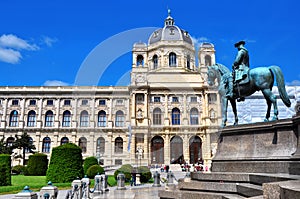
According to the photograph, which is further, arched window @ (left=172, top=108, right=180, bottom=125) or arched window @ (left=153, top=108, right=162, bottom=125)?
arched window @ (left=172, top=108, right=180, bottom=125)

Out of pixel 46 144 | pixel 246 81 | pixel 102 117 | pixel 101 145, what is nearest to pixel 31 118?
pixel 46 144

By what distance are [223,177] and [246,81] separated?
3477 millimetres

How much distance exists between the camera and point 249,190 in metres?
6.14

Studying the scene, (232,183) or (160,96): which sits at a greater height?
(160,96)

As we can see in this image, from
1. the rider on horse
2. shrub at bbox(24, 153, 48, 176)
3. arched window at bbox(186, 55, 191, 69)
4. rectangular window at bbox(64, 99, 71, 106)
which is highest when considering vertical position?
arched window at bbox(186, 55, 191, 69)

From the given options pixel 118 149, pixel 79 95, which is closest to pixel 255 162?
pixel 118 149

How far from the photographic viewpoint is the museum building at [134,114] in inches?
1689

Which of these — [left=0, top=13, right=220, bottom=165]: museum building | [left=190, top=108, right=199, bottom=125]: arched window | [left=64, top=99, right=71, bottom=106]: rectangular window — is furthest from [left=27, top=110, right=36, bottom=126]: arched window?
[left=190, top=108, right=199, bottom=125]: arched window

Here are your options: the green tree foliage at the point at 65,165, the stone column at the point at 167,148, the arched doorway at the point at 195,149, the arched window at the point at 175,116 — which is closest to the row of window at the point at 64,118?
the arched window at the point at 175,116

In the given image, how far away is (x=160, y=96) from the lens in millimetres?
45281

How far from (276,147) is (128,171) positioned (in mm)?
13338

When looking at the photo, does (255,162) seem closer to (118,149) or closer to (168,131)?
(168,131)

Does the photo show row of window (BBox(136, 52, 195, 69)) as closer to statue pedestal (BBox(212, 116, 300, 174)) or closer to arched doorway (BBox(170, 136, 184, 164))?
arched doorway (BBox(170, 136, 184, 164))

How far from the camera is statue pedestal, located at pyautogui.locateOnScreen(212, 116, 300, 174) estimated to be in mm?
7070
